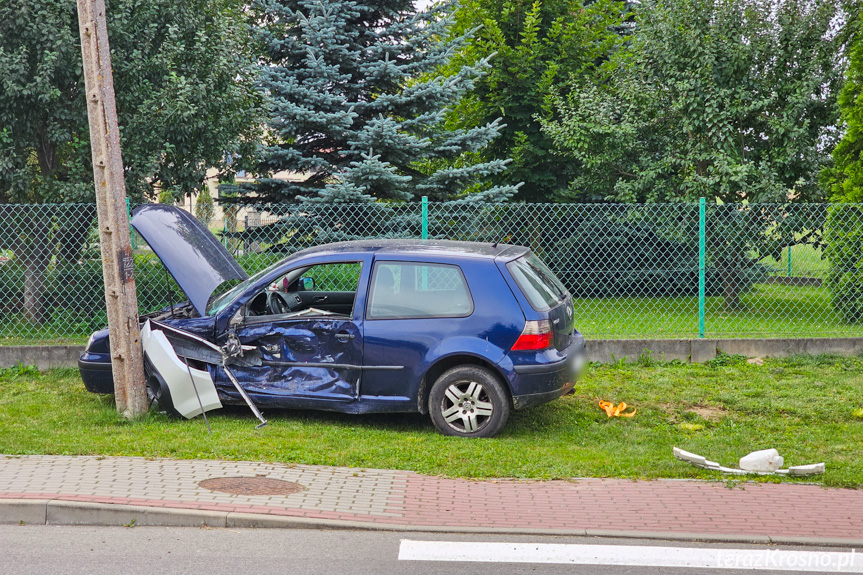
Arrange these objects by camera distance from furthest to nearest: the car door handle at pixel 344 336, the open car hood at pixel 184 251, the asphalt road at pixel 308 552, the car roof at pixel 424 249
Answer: the open car hood at pixel 184 251
the car roof at pixel 424 249
the car door handle at pixel 344 336
the asphalt road at pixel 308 552

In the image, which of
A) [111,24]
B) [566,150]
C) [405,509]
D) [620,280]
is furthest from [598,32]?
[405,509]

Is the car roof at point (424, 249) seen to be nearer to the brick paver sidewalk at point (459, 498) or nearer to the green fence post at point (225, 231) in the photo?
the brick paver sidewalk at point (459, 498)

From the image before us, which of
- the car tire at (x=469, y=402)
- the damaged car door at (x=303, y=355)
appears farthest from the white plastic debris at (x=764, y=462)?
the damaged car door at (x=303, y=355)

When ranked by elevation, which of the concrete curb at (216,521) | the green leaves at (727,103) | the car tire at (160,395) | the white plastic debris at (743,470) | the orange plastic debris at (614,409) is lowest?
the orange plastic debris at (614,409)

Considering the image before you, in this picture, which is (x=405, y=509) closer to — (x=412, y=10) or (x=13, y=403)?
Answer: (x=13, y=403)

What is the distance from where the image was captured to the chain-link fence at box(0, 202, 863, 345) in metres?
10.7

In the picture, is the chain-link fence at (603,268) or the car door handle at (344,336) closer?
the car door handle at (344,336)

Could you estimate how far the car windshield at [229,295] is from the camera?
7.59 meters

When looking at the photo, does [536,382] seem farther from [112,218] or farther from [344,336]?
[112,218]

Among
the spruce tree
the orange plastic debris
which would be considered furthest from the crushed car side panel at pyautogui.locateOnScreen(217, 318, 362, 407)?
the spruce tree

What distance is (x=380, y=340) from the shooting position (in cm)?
712

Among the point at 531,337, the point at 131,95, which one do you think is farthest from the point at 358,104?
the point at 531,337

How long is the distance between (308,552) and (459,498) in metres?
1.19

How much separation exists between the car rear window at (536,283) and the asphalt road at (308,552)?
2.54 m
